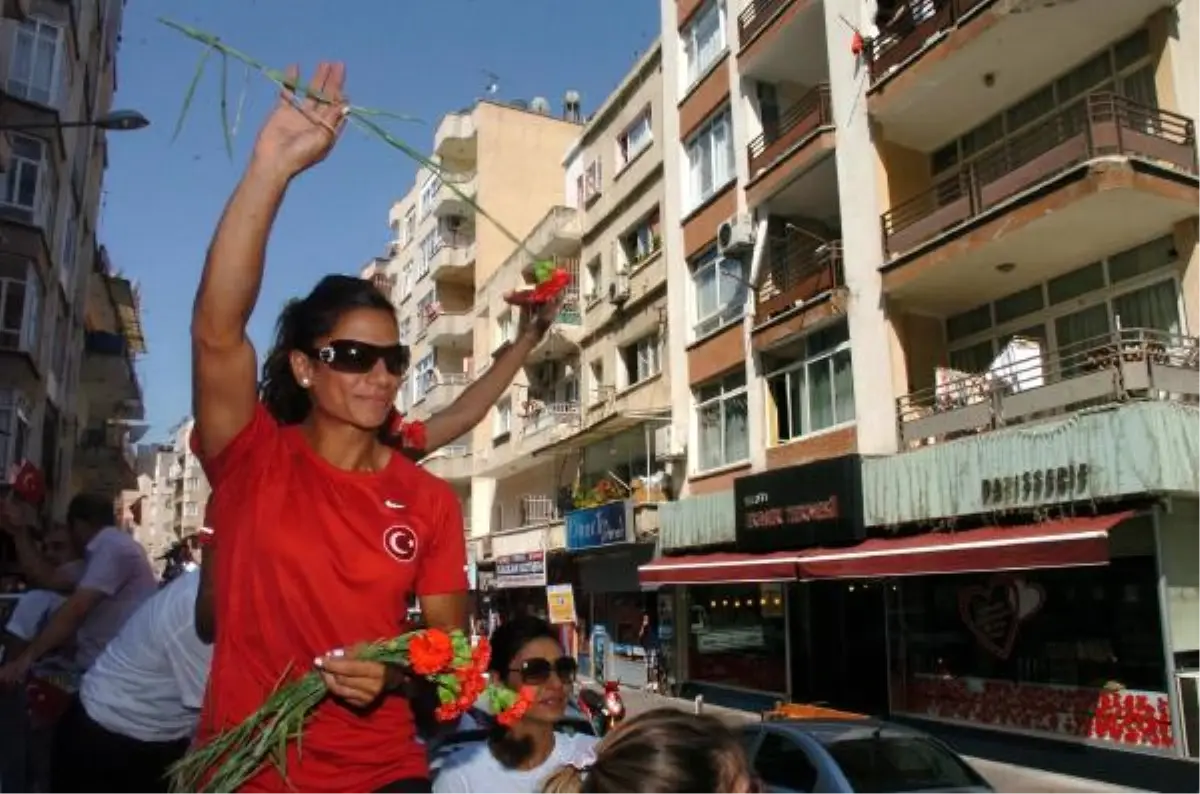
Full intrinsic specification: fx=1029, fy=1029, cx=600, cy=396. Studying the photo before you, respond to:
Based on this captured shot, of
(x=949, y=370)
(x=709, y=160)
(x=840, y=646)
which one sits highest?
(x=709, y=160)

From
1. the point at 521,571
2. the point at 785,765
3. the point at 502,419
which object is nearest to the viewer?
the point at 785,765

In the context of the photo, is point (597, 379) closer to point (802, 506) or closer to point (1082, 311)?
point (802, 506)

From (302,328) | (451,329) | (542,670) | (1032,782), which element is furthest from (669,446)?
(302,328)

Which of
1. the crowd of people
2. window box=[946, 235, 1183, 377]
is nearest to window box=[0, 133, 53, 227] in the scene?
window box=[946, 235, 1183, 377]

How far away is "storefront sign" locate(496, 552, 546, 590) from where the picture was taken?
3118cm

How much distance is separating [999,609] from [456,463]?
27.3 metres

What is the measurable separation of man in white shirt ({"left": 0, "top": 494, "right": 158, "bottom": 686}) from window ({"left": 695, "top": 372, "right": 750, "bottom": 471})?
58.2 ft

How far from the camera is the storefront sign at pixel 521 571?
31.2m

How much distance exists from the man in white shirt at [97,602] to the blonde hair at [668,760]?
344cm

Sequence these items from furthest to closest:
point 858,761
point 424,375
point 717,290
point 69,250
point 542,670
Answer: point 424,375 < point 69,250 < point 717,290 < point 858,761 < point 542,670

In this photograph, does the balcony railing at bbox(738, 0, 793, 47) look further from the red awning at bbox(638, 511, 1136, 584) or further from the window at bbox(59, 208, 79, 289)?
the window at bbox(59, 208, 79, 289)

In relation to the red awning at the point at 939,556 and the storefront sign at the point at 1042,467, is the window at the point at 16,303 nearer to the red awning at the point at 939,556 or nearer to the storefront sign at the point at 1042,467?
the red awning at the point at 939,556

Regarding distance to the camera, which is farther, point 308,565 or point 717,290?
point 717,290

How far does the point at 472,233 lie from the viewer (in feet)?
147
